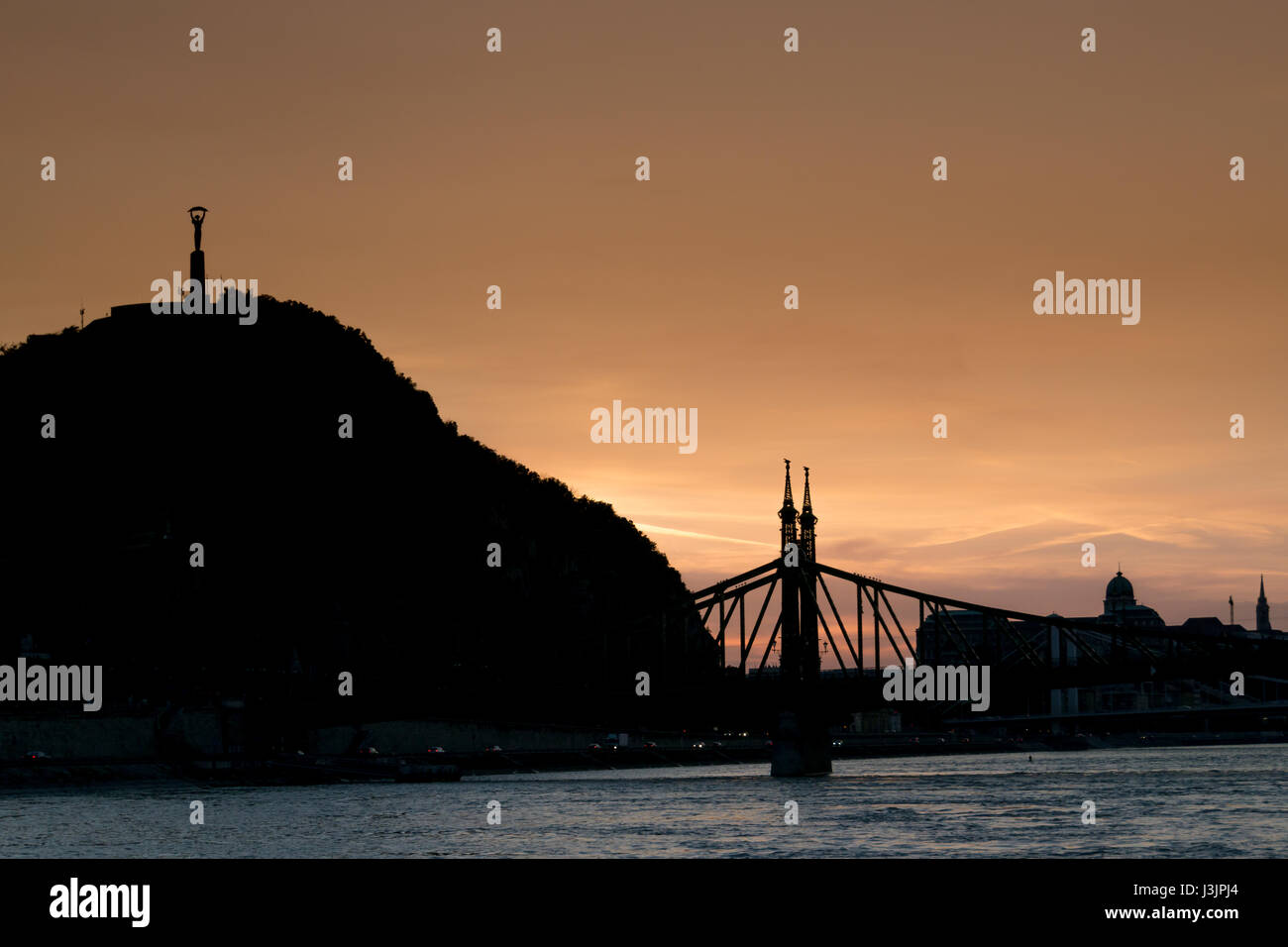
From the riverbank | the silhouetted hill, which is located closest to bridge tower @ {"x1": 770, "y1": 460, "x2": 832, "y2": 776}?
the silhouetted hill

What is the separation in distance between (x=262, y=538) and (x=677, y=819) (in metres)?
90.9

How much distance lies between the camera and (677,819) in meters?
69.5

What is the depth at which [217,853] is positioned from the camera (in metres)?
52.7

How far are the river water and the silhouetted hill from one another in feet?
79.9

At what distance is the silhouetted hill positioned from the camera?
13638 cm

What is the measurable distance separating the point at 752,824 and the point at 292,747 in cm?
7503

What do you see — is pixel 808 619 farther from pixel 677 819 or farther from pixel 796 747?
pixel 677 819

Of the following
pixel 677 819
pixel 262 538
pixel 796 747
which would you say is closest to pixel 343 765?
pixel 262 538

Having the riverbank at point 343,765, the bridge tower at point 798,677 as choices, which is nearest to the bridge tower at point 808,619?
the bridge tower at point 798,677

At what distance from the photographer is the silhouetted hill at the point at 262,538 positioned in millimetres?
136375

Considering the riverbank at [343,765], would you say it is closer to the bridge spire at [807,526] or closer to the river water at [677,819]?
the river water at [677,819]

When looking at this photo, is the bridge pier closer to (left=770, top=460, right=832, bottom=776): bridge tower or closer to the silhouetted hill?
(left=770, top=460, right=832, bottom=776): bridge tower
